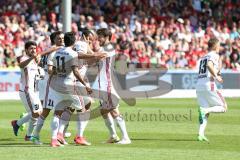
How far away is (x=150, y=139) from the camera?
14.5m

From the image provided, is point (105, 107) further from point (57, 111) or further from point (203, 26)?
point (203, 26)

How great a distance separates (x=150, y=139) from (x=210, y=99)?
1.40 meters

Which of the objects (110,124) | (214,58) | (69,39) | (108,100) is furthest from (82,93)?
(214,58)

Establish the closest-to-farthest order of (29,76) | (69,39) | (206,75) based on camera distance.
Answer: (69,39)
(29,76)
(206,75)

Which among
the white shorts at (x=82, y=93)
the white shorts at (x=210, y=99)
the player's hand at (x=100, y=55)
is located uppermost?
the player's hand at (x=100, y=55)

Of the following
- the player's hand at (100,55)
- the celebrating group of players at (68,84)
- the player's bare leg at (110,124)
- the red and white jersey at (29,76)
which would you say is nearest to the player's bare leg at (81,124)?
the celebrating group of players at (68,84)

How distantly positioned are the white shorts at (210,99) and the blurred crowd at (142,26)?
1420 centimetres

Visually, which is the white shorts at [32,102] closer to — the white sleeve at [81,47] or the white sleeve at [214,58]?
the white sleeve at [81,47]

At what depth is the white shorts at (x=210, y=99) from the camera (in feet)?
47.8

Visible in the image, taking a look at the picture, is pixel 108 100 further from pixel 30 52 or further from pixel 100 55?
pixel 30 52

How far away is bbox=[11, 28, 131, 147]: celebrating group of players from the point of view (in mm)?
13047

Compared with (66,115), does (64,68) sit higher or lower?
higher

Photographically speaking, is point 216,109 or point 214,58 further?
point 216,109

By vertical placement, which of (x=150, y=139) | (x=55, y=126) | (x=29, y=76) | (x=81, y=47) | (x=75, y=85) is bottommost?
(x=150, y=139)
